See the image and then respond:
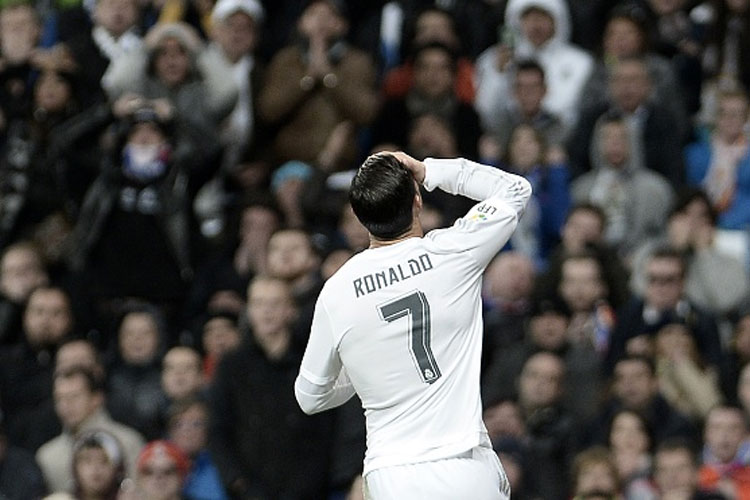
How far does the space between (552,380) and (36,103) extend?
4569mm

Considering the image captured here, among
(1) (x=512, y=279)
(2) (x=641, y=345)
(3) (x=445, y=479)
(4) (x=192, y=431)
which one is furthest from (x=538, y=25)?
(3) (x=445, y=479)

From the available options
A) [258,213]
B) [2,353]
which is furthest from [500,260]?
[2,353]

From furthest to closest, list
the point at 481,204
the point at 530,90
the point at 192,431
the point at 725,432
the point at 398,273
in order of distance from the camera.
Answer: the point at 530,90, the point at 192,431, the point at 725,432, the point at 481,204, the point at 398,273

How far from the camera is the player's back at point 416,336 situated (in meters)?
6.88

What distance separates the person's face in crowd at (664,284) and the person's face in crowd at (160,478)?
3176 mm

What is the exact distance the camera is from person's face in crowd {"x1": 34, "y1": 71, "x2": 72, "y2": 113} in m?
13.9

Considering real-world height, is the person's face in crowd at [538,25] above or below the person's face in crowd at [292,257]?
above

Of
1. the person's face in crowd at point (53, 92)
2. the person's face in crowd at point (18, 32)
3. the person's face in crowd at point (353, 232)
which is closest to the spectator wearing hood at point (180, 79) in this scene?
the person's face in crowd at point (53, 92)

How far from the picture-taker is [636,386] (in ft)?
37.9

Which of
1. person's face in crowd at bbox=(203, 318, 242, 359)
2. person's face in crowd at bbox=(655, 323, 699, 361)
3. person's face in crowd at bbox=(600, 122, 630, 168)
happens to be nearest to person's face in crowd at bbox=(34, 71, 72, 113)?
person's face in crowd at bbox=(203, 318, 242, 359)

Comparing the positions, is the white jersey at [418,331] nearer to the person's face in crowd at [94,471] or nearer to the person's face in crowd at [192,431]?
the person's face in crowd at [94,471]

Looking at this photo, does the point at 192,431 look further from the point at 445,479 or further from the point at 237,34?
the point at 445,479

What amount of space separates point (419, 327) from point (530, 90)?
7.22 meters

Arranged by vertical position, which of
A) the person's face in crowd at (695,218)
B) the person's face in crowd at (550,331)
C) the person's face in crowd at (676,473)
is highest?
the person's face in crowd at (695,218)
